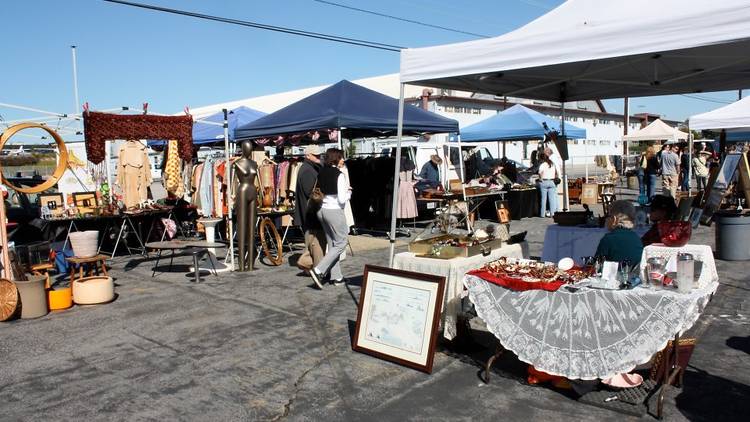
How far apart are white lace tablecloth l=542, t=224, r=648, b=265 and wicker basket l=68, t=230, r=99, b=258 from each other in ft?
18.4

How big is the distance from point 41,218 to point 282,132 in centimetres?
412

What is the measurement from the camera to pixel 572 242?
7074 mm

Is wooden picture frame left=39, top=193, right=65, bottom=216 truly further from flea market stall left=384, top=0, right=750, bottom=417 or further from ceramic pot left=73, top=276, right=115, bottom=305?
flea market stall left=384, top=0, right=750, bottom=417

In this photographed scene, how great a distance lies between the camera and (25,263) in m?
7.71

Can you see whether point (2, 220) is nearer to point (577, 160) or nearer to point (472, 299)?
point (472, 299)

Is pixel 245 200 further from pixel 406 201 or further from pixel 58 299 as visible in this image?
pixel 406 201

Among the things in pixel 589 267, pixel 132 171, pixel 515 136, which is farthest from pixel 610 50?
pixel 515 136

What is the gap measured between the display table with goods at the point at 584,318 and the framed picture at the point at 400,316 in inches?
14.1

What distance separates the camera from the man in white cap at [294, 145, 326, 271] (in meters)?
7.55

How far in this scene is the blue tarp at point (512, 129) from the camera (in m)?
16.7

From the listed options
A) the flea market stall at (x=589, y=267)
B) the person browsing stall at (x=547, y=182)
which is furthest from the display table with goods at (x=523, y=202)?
the flea market stall at (x=589, y=267)

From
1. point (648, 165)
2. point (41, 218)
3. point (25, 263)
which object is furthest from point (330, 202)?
point (648, 165)

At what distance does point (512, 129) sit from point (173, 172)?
9.76m

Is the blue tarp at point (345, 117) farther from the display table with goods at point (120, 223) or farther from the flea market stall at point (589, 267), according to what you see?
the flea market stall at point (589, 267)
